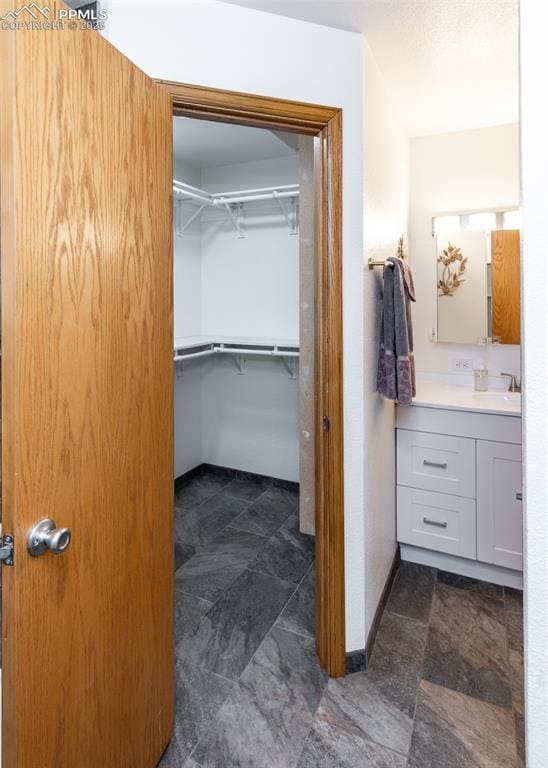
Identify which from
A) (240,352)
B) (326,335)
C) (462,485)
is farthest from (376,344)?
(240,352)

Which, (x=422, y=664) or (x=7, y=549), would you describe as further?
(x=422, y=664)

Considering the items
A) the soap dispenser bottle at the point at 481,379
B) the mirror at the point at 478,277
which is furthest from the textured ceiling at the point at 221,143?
the soap dispenser bottle at the point at 481,379

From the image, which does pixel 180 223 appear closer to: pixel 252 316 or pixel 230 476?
pixel 252 316

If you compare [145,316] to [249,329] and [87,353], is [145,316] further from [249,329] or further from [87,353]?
[249,329]

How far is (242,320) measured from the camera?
3502mm

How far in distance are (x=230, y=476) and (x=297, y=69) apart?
2.86 metres

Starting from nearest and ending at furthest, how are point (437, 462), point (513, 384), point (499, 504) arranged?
point (499, 504), point (437, 462), point (513, 384)

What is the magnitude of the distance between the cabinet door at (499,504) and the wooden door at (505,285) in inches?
31.1

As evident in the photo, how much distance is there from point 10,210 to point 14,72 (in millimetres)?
246

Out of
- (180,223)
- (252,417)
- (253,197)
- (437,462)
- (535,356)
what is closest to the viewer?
(535,356)

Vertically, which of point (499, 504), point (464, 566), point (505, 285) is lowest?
point (464, 566)

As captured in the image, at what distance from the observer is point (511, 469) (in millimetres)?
2145

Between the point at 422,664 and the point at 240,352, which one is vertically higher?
the point at 240,352

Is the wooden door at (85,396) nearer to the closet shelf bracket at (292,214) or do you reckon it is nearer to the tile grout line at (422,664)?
the tile grout line at (422,664)
